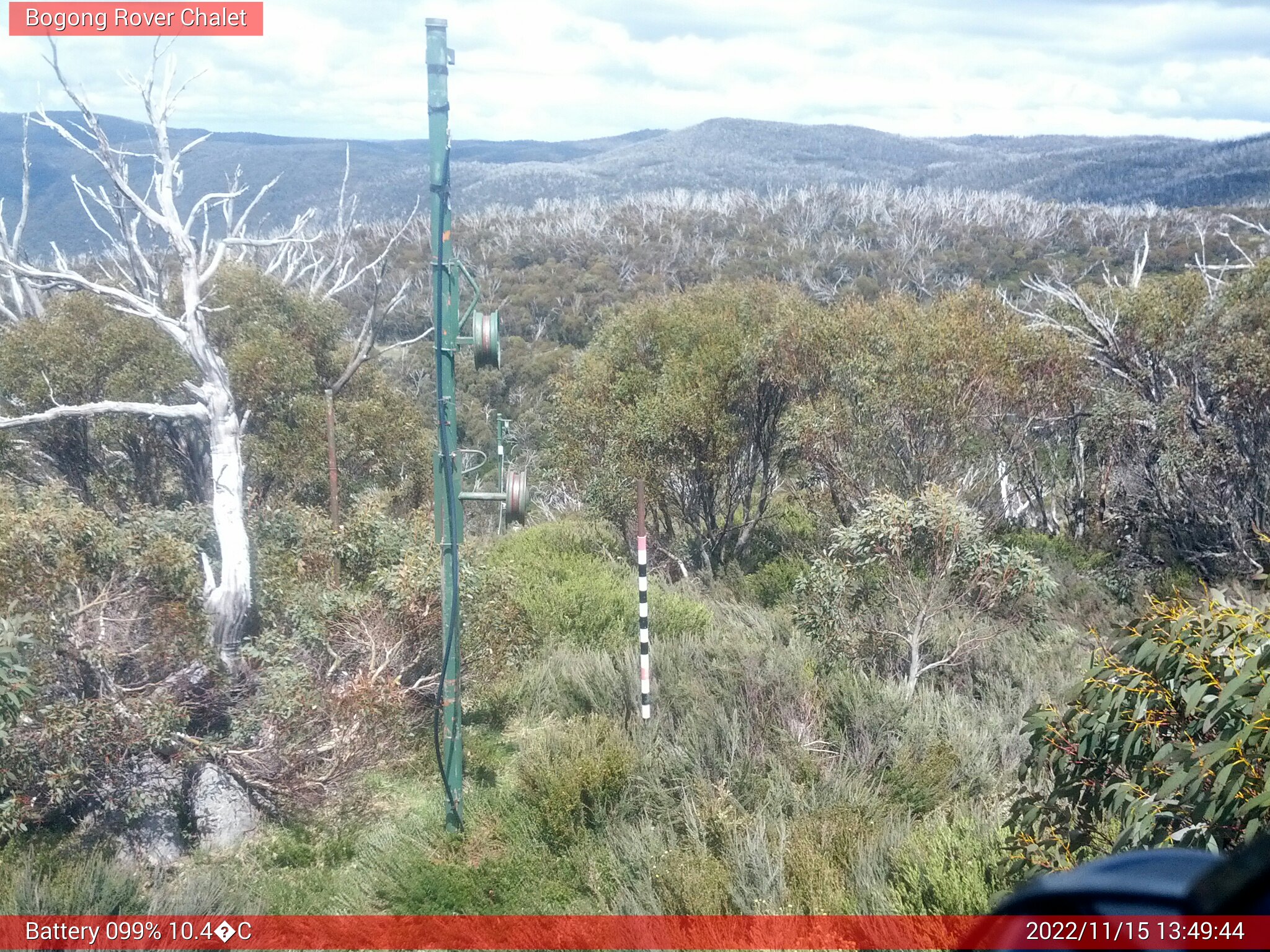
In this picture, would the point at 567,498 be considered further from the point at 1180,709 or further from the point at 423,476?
the point at 1180,709

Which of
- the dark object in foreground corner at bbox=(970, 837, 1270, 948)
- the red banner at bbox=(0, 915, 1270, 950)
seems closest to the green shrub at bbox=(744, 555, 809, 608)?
the red banner at bbox=(0, 915, 1270, 950)

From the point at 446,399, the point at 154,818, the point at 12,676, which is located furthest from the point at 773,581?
the point at 12,676

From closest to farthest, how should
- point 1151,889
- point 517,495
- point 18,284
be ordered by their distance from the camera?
point 1151,889, point 517,495, point 18,284

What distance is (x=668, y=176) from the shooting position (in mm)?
117375

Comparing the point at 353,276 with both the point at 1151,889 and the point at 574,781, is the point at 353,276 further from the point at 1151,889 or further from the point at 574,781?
the point at 1151,889

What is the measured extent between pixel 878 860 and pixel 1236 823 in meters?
1.91

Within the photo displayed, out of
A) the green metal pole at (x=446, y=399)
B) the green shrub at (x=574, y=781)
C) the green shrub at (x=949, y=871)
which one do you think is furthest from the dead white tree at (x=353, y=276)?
the green shrub at (x=949, y=871)

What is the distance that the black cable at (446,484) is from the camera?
5297 mm

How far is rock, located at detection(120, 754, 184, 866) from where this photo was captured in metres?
5.75

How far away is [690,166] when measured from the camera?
12512 centimetres

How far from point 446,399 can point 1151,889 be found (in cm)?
464

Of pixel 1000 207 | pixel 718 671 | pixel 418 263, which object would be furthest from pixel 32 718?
pixel 1000 207

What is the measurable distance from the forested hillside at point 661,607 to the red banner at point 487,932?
14 cm

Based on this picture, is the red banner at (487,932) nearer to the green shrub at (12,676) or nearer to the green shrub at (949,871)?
the green shrub at (949,871)
